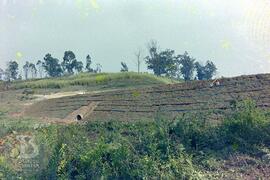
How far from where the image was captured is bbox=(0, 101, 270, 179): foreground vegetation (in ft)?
23.7

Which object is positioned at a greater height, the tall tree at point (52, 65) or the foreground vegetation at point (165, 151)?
the tall tree at point (52, 65)

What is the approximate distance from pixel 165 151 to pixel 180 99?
8.61m

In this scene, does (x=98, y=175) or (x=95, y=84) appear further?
(x=95, y=84)

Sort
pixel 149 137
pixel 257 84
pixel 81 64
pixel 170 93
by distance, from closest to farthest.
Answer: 1. pixel 149 137
2. pixel 257 84
3. pixel 170 93
4. pixel 81 64

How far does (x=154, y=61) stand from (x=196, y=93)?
1551 inches

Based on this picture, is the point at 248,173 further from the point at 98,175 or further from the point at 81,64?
the point at 81,64

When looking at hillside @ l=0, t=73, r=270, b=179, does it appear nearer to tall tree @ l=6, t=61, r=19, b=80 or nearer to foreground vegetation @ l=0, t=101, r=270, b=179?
foreground vegetation @ l=0, t=101, r=270, b=179

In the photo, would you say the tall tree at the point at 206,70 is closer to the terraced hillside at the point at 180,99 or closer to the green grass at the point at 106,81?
the green grass at the point at 106,81

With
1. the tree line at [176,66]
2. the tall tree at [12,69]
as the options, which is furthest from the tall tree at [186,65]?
the tall tree at [12,69]

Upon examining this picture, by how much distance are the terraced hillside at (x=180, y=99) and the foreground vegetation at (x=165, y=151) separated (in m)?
2.96

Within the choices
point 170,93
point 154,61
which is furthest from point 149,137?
point 154,61

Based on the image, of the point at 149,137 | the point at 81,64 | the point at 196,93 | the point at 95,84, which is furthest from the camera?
the point at 81,64

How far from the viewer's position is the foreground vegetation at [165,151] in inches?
285

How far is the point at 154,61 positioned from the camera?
182ft
